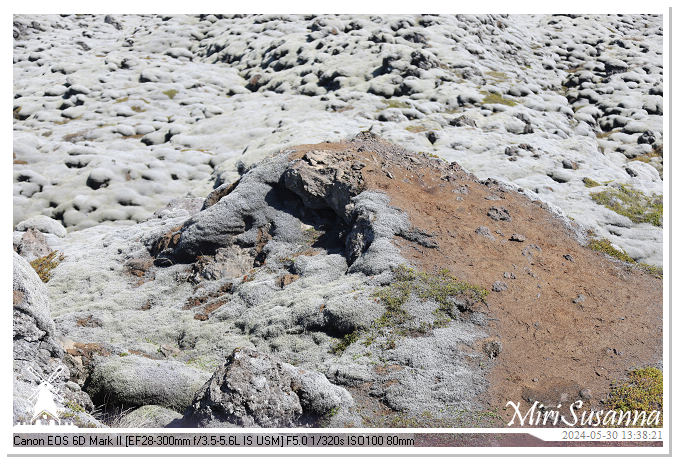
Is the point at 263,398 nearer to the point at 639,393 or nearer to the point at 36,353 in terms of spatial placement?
the point at 36,353

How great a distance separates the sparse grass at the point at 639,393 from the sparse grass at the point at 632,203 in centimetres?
2364

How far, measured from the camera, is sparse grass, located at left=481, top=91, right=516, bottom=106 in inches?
2660

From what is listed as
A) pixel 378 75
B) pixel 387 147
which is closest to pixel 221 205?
pixel 387 147

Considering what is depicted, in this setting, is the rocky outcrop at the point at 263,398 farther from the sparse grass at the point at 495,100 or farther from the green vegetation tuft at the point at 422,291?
the sparse grass at the point at 495,100

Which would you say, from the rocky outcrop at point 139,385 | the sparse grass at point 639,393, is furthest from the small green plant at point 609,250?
the rocky outcrop at point 139,385

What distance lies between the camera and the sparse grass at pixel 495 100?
6756cm

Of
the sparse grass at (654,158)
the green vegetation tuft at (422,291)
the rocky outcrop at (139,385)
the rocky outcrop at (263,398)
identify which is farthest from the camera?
the sparse grass at (654,158)

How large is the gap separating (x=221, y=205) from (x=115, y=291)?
8.12m

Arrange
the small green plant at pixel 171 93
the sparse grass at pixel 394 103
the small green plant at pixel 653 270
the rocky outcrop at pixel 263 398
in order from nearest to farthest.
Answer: the rocky outcrop at pixel 263 398 < the small green plant at pixel 653 270 < the sparse grass at pixel 394 103 < the small green plant at pixel 171 93

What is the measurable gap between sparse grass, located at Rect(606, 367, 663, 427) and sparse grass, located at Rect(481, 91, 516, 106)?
186 ft

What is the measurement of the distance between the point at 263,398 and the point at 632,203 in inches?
1477

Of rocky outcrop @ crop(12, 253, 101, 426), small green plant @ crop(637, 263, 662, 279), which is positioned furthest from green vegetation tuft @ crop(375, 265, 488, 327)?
rocky outcrop @ crop(12, 253, 101, 426)

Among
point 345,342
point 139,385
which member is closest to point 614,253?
point 345,342

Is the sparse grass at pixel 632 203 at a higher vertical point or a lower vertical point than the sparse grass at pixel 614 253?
lower
